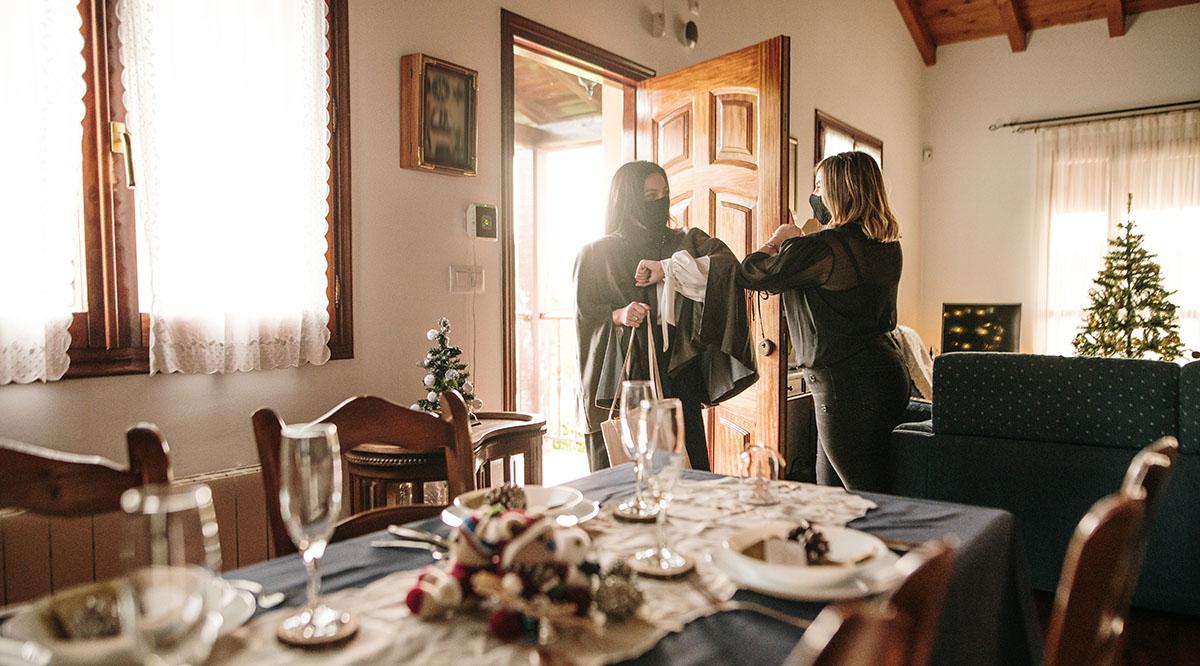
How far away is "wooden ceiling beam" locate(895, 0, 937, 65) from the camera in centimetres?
646

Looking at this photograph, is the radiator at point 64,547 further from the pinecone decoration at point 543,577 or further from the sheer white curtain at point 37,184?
the pinecone decoration at point 543,577

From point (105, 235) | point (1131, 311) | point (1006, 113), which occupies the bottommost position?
point (1131, 311)

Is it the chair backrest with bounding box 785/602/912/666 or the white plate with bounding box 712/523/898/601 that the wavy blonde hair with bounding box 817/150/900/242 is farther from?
the chair backrest with bounding box 785/602/912/666

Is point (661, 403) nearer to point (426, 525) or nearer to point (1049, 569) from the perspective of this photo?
point (426, 525)

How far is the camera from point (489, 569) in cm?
86

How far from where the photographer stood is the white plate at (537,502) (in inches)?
47.1

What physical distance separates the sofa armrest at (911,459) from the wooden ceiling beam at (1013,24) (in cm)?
481

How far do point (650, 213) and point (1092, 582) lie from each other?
212 cm

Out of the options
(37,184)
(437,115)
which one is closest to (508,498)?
(37,184)

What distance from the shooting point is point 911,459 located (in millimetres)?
2799

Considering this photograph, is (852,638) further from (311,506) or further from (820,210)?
(820,210)

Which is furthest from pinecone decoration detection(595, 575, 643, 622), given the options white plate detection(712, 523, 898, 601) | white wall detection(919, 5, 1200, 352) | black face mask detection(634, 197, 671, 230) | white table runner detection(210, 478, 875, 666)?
white wall detection(919, 5, 1200, 352)

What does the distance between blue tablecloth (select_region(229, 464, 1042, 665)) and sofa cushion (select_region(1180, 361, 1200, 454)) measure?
4.84 feet

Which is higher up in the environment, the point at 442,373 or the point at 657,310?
the point at 657,310
